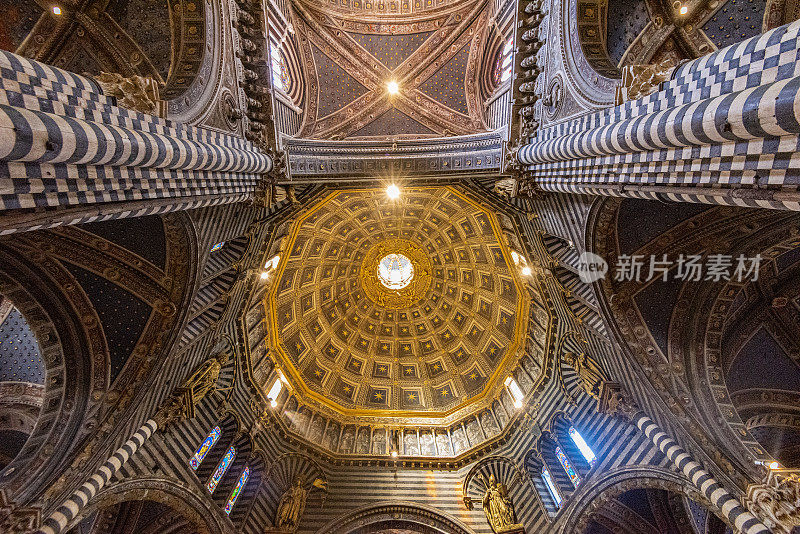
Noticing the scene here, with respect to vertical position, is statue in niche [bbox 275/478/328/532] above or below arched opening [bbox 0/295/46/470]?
below

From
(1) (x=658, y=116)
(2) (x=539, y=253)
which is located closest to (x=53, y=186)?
(1) (x=658, y=116)

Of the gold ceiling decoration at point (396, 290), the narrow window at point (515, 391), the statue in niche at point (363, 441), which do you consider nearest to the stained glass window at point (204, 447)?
the statue in niche at point (363, 441)

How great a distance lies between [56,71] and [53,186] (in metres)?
1.68

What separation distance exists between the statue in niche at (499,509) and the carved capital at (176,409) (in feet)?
36.7

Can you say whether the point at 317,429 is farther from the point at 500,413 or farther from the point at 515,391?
the point at 515,391

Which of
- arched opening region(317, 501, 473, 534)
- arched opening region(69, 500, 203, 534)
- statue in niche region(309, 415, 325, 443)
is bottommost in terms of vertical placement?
arched opening region(317, 501, 473, 534)

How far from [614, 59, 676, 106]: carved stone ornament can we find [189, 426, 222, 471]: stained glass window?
15611 millimetres

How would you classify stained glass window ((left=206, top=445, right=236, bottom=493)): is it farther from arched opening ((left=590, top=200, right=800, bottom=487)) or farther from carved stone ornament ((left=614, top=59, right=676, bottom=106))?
carved stone ornament ((left=614, top=59, right=676, bottom=106))

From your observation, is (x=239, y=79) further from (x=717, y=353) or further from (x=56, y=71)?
(x=717, y=353)

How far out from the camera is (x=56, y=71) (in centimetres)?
504

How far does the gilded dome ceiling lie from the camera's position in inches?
702

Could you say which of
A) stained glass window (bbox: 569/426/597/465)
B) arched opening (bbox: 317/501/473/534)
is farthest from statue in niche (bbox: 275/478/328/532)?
stained glass window (bbox: 569/426/597/465)

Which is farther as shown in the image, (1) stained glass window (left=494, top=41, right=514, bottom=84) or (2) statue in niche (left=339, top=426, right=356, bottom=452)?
(2) statue in niche (left=339, top=426, right=356, bottom=452)

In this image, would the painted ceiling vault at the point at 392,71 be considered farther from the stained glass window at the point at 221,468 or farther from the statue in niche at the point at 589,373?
the stained glass window at the point at 221,468
